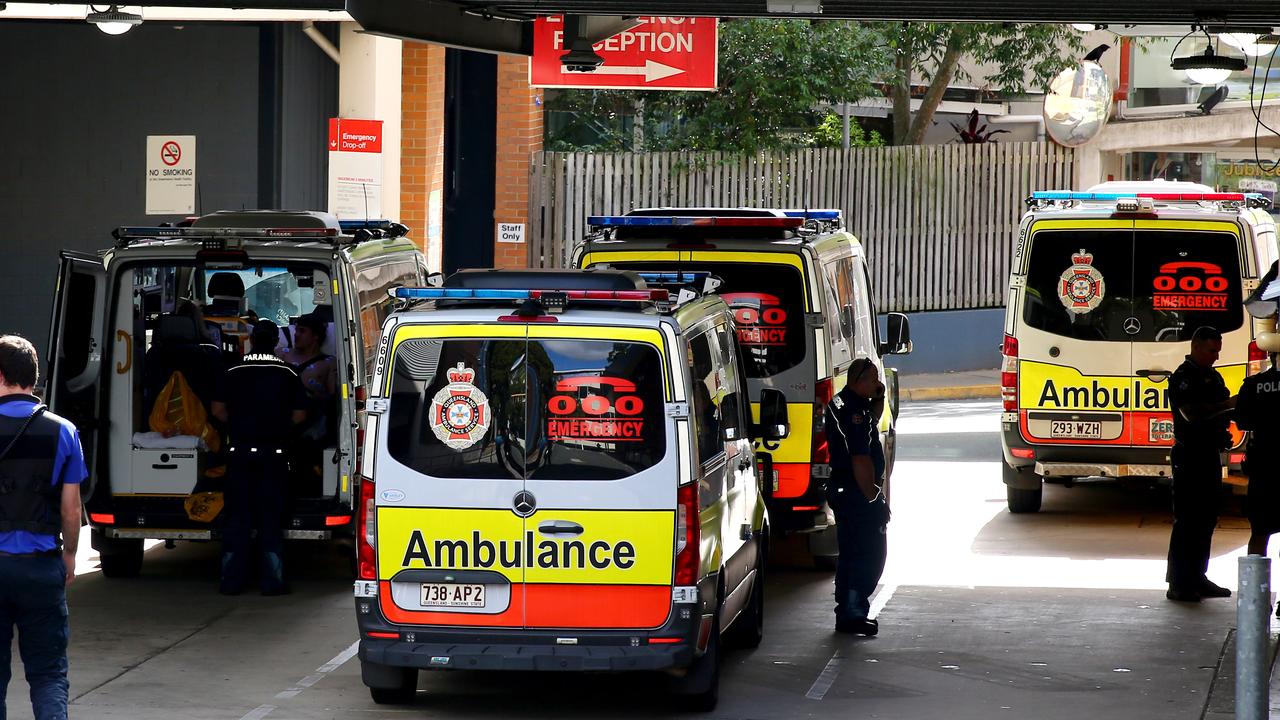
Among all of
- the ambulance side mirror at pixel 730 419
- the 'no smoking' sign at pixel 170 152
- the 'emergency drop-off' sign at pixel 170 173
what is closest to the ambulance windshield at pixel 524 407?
the ambulance side mirror at pixel 730 419

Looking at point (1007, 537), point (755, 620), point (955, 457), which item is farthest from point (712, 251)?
point (955, 457)

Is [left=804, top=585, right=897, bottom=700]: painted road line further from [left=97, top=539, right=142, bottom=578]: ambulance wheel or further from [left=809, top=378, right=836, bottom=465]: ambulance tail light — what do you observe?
[left=97, top=539, right=142, bottom=578]: ambulance wheel

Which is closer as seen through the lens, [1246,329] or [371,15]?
[371,15]

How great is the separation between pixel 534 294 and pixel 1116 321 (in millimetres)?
7120

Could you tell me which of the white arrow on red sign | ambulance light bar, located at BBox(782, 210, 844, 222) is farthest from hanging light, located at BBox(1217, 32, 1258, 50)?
the white arrow on red sign

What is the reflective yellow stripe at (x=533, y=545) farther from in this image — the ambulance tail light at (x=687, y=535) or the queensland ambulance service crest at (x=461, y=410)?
the queensland ambulance service crest at (x=461, y=410)

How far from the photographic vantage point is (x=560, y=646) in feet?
28.5

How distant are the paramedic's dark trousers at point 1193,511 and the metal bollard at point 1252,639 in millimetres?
5886

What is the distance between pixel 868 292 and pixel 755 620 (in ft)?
14.2

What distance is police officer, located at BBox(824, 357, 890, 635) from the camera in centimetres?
1079

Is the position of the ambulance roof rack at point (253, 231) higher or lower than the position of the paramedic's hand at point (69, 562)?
higher

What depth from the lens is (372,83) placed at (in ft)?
66.5

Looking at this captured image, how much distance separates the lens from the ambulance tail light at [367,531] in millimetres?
8758

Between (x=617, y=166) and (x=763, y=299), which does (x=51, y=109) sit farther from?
(x=763, y=299)
